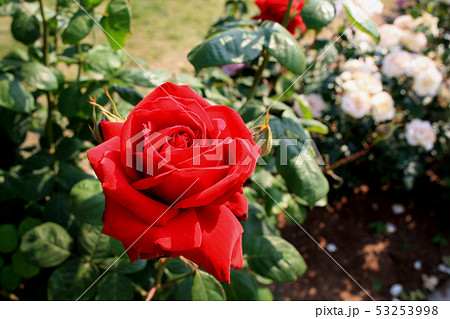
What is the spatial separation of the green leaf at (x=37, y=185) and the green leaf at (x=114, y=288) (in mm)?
407

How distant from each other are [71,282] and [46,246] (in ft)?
0.44

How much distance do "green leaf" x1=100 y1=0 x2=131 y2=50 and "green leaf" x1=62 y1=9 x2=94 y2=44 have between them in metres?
0.05

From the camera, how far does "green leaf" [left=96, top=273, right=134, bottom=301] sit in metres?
0.95

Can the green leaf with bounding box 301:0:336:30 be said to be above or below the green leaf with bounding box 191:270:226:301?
above

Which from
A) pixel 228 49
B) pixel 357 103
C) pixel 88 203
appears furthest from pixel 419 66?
pixel 88 203

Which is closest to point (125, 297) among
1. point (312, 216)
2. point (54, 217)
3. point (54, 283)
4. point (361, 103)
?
point (54, 283)

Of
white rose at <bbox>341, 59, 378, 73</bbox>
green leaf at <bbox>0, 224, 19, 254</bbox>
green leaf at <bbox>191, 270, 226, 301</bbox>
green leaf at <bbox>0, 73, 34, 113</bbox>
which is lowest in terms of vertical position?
green leaf at <bbox>0, 224, 19, 254</bbox>

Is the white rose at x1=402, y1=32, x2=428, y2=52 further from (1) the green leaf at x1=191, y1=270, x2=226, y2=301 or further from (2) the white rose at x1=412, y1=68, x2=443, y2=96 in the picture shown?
(1) the green leaf at x1=191, y1=270, x2=226, y2=301

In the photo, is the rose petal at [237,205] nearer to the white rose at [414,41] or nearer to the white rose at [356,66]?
the white rose at [356,66]

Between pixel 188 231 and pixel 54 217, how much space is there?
874 millimetres

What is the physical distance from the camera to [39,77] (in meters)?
1.00

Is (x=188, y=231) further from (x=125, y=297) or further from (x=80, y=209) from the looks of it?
(x=125, y=297)

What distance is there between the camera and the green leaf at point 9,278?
122cm

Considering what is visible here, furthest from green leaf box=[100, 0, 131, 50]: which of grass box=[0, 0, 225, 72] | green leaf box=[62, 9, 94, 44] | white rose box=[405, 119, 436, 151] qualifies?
grass box=[0, 0, 225, 72]
